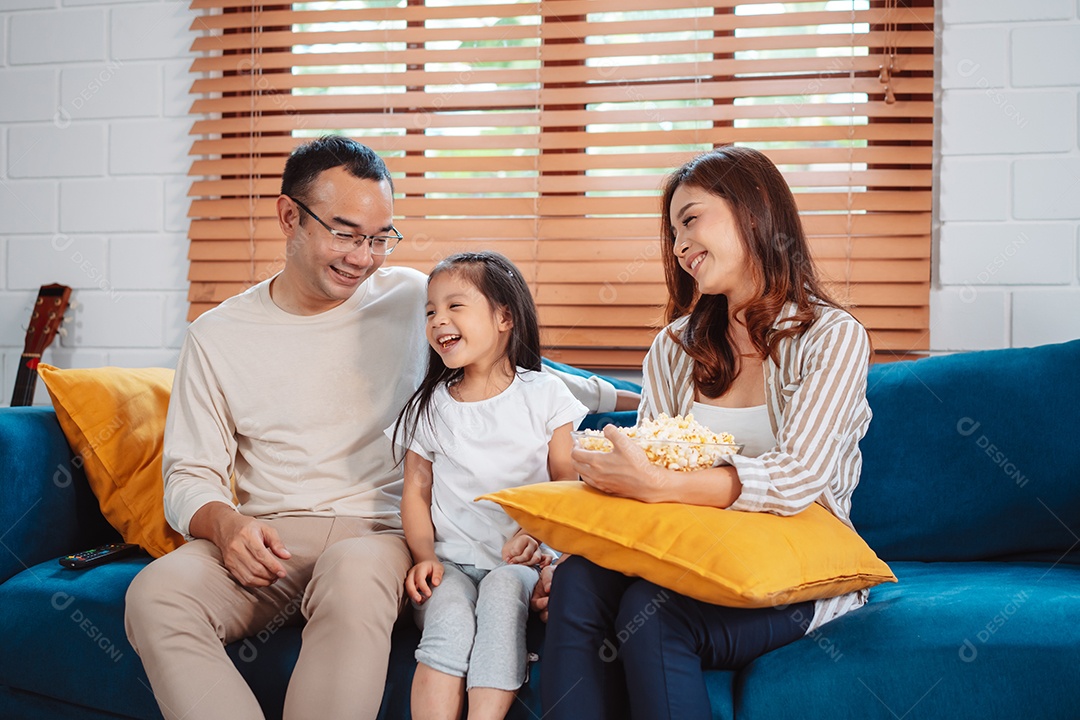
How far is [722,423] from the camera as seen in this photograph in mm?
1563

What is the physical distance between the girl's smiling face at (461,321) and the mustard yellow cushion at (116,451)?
0.70m

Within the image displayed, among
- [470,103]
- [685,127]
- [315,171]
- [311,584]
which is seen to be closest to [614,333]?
[685,127]

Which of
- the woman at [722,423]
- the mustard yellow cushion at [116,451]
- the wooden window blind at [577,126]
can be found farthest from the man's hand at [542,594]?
the wooden window blind at [577,126]

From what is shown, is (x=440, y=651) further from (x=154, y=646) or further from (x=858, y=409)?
(x=858, y=409)

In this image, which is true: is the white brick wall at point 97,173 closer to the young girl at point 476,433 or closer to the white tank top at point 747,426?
the young girl at point 476,433

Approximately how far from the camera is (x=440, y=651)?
138 cm

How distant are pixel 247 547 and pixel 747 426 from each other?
0.87 meters

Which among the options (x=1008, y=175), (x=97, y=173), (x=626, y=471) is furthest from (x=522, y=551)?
(x=97, y=173)

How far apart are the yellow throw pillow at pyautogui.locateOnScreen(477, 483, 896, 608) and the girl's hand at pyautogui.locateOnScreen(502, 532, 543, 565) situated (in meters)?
0.16

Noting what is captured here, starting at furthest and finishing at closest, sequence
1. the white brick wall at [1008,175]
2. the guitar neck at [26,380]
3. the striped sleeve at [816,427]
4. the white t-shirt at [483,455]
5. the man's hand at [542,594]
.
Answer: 1. the guitar neck at [26,380]
2. the white brick wall at [1008,175]
3. the white t-shirt at [483,455]
4. the man's hand at [542,594]
5. the striped sleeve at [816,427]

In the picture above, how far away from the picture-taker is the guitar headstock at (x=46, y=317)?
2.52 metres

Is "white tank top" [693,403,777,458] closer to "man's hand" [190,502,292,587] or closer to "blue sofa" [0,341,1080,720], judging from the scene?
"blue sofa" [0,341,1080,720]

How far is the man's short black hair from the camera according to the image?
1799 mm

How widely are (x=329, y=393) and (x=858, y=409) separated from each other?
38.7 inches
